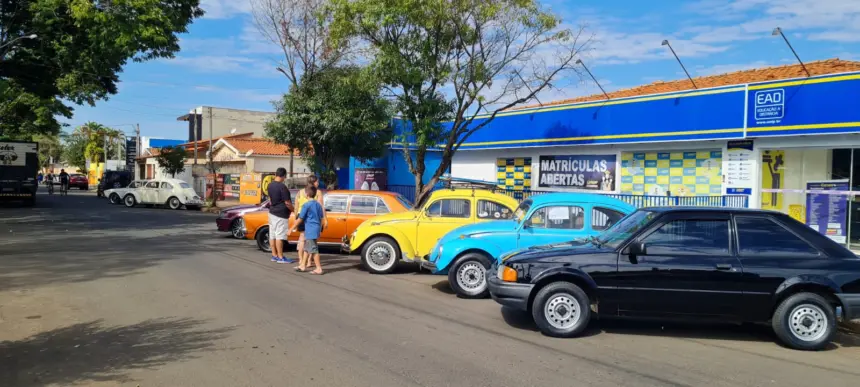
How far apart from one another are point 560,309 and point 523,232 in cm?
224

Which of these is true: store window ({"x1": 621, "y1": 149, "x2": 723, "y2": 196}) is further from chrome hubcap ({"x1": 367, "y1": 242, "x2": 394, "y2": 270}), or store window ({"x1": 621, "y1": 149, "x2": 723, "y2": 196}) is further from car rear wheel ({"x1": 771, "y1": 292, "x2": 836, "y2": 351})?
car rear wheel ({"x1": 771, "y1": 292, "x2": 836, "y2": 351})

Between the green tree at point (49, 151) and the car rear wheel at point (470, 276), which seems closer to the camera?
the car rear wheel at point (470, 276)

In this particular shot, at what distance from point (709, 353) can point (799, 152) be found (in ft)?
35.6

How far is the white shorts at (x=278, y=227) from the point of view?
1180 centimetres

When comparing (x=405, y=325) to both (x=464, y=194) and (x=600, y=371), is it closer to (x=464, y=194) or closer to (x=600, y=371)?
(x=600, y=371)

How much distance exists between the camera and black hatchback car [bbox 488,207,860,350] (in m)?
6.43

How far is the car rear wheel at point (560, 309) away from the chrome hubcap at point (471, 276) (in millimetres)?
2312

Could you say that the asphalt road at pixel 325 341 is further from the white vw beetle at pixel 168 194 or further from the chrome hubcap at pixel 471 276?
the white vw beetle at pixel 168 194

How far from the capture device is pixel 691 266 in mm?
6535

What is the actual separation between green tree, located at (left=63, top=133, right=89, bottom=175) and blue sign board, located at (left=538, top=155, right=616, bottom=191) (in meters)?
75.8

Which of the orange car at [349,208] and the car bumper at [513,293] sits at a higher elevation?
the orange car at [349,208]

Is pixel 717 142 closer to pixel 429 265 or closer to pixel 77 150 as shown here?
pixel 429 265

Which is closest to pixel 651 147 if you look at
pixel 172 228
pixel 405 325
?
pixel 405 325

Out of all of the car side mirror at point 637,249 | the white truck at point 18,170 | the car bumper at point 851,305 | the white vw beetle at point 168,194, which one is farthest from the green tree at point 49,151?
the car bumper at point 851,305
